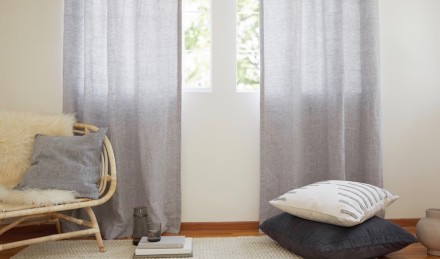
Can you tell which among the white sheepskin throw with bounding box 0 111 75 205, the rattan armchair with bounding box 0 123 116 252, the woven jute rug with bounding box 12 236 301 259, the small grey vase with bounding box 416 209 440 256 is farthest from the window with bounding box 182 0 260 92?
the small grey vase with bounding box 416 209 440 256

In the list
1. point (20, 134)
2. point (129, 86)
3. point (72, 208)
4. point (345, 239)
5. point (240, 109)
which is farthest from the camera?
point (240, 109)

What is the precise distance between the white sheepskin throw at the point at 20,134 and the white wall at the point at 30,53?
251 mm

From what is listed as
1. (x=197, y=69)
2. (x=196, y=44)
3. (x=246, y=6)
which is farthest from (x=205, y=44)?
(x=246, y=6)

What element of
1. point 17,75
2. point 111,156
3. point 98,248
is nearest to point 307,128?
point 111,156

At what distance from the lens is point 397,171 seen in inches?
122

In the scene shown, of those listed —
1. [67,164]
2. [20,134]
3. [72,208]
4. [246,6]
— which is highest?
[246,6]

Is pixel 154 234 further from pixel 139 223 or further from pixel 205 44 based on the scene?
pixel 205 44

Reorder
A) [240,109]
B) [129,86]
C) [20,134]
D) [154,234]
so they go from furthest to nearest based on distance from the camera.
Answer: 1. [240,109]
2. [129,86]
3. [20,134]
4. [154,234]

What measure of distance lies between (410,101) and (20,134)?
261cm

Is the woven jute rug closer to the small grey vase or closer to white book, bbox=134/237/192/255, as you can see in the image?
white book, bbox=134/237/192/255

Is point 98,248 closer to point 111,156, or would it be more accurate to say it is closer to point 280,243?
point 111,156

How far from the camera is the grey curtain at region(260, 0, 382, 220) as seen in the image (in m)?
2.93

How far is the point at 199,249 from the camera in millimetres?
2492

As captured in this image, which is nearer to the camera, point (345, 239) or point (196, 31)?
point (345, 239)
